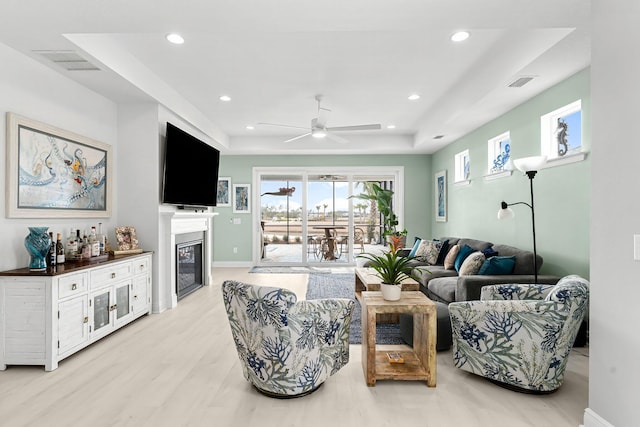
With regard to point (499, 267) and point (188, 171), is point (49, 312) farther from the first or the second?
point (499, 267)

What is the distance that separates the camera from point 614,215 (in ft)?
6.00

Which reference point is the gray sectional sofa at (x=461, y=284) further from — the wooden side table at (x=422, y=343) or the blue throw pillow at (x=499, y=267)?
the wooden side table at (x=422, y=343)

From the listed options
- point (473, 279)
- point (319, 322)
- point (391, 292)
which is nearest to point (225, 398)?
point (319, 322)

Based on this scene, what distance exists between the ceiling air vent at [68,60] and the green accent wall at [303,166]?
15.3 feet

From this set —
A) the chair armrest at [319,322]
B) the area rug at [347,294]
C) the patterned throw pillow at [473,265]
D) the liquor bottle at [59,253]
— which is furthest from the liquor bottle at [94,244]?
the patterned throw pillow at [473,265]

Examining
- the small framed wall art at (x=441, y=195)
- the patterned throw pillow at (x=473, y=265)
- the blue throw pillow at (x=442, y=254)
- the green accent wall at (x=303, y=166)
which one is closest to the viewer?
the patterned throw pillow at (x=473, y=265)

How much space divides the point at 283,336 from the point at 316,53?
2721 millimetres

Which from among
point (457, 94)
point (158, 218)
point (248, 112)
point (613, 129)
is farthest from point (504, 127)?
point (158, 218)

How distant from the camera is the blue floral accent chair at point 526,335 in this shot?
227 cm

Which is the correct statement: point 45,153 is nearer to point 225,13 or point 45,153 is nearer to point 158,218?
point 158,218

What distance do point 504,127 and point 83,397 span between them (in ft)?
17.1

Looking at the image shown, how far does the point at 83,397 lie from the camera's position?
2373mm

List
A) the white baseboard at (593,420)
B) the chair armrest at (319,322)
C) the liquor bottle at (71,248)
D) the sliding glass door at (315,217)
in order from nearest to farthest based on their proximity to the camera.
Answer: the white baseboard at (593,420) → the chair armrest at (319,322) → the liquor bottle at (71,248) → the sliding glass door at (315,217)

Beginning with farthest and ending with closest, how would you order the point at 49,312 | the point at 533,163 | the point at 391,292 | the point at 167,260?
the point at 167,260, the point at 533,163, the point at 49,312, the point at 391,292
